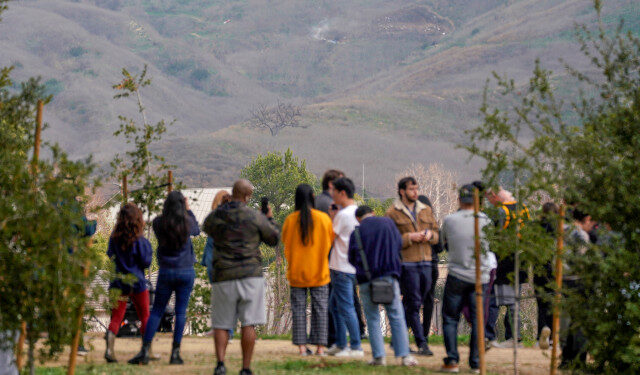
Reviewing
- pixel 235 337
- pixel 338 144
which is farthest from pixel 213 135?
pixel 235 337

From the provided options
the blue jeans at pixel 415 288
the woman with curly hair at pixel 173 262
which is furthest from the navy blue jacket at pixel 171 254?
the blue jeans at pixel 415 288

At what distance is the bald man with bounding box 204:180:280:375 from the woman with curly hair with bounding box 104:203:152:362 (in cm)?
129

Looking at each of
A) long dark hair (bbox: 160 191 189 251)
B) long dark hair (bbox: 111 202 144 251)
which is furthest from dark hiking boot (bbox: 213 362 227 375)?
long dark hair (bbox: 111 202 144 251)

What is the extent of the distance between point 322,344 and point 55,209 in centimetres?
433

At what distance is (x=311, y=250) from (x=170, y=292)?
1.43 m

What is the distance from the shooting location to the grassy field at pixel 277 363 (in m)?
7.89

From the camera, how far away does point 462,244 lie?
804 centimetres

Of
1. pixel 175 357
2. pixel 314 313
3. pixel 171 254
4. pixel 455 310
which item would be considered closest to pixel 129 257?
pixel 171 254

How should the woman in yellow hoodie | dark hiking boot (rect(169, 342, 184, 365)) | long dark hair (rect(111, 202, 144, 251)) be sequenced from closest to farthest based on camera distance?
long dark hair (rect(111, 202, 144, 251)) < dark hiking boot (rect(169, 342, 184, 365)) < the woman in yellow hoodie

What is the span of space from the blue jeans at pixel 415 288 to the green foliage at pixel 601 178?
7.39 ft

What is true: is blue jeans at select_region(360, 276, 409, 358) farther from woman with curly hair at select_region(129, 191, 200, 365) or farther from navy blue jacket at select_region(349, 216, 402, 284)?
woman with curly hair at select_region(129, 191, 200, 365)

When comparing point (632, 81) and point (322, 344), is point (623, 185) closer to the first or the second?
point (632, 81)

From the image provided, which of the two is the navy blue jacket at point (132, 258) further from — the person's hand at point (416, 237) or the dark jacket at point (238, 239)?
the person's hand at point (416, 237)

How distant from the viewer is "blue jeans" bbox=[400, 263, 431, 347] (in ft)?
30.4
